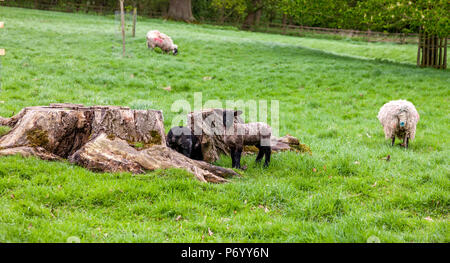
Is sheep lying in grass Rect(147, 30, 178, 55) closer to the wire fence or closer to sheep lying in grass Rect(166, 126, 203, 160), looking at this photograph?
sheep lying in grass Rect(166, 126, 203, 160)

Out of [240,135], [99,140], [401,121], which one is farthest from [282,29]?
[99,140]

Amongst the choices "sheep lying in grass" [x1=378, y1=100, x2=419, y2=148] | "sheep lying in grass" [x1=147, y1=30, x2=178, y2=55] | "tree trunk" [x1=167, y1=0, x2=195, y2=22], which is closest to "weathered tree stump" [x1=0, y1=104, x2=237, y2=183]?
"sheep lying in grass" [x1=378, y1=100, x2=419, y2=148]

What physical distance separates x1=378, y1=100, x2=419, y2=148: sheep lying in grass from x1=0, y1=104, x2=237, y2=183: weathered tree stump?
4.67 m

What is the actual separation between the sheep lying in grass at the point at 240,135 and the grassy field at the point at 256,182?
0.44 meters

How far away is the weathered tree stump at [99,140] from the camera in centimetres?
609

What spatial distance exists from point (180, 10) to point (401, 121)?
36.6m

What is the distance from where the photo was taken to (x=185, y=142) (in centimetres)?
689

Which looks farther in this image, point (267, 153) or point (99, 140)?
point (267, 153)

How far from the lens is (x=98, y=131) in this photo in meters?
6.57

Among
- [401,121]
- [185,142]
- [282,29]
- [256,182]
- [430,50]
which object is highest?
[282,29]

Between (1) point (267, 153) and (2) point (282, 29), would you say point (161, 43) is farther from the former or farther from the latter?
(2) point (282, 29)

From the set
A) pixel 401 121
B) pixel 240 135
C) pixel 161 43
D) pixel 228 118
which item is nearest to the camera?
pixel 240 135

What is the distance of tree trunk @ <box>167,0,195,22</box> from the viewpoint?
41.1 meters
